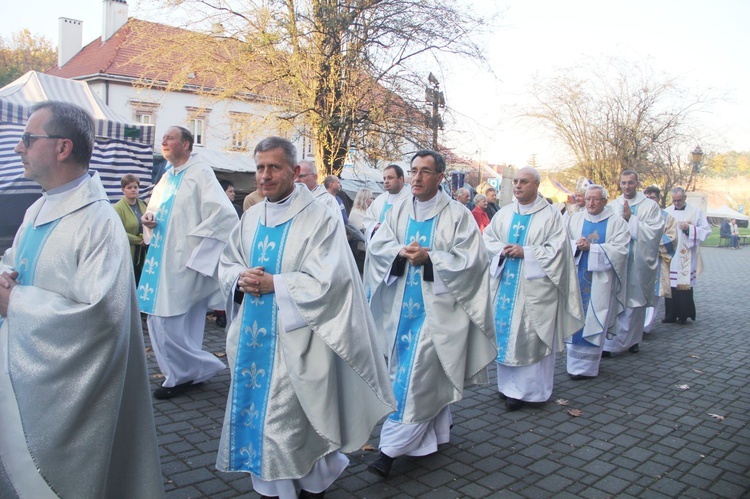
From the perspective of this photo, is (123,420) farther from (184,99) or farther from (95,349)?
(184,99)

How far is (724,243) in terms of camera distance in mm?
36594

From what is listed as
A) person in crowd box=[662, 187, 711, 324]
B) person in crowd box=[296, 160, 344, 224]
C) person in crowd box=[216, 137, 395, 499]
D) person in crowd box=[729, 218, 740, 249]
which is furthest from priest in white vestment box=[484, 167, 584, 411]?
person in crowd box=[729, 218, 740, 249]

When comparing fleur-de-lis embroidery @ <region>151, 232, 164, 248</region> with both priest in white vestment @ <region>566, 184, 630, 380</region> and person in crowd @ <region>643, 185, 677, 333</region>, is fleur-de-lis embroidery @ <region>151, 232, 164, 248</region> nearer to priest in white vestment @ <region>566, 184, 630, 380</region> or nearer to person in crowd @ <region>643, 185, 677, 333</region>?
priest in white vestment @ <region>566, 184, 630, 380</region>

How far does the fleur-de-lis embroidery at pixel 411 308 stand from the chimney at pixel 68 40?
36.5m

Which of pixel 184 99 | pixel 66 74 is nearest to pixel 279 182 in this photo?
pixel 184 99

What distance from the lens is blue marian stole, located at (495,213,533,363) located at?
5.97 m

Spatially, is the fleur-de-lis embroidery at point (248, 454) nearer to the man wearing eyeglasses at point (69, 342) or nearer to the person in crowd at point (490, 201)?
the man wearing eyeglasses at point (69, 342)

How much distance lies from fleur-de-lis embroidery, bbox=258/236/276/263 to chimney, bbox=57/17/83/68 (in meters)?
36.8

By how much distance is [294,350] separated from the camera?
11.1 ft

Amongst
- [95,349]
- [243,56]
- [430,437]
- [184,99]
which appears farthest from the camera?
[184,99]

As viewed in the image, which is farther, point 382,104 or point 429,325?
point 382,104

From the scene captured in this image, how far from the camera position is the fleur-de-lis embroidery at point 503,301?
6.07 meters

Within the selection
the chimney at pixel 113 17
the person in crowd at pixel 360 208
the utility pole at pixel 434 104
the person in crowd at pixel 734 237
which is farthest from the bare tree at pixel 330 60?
the person in crowd at pixel 734 237

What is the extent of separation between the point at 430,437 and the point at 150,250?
121 inches
